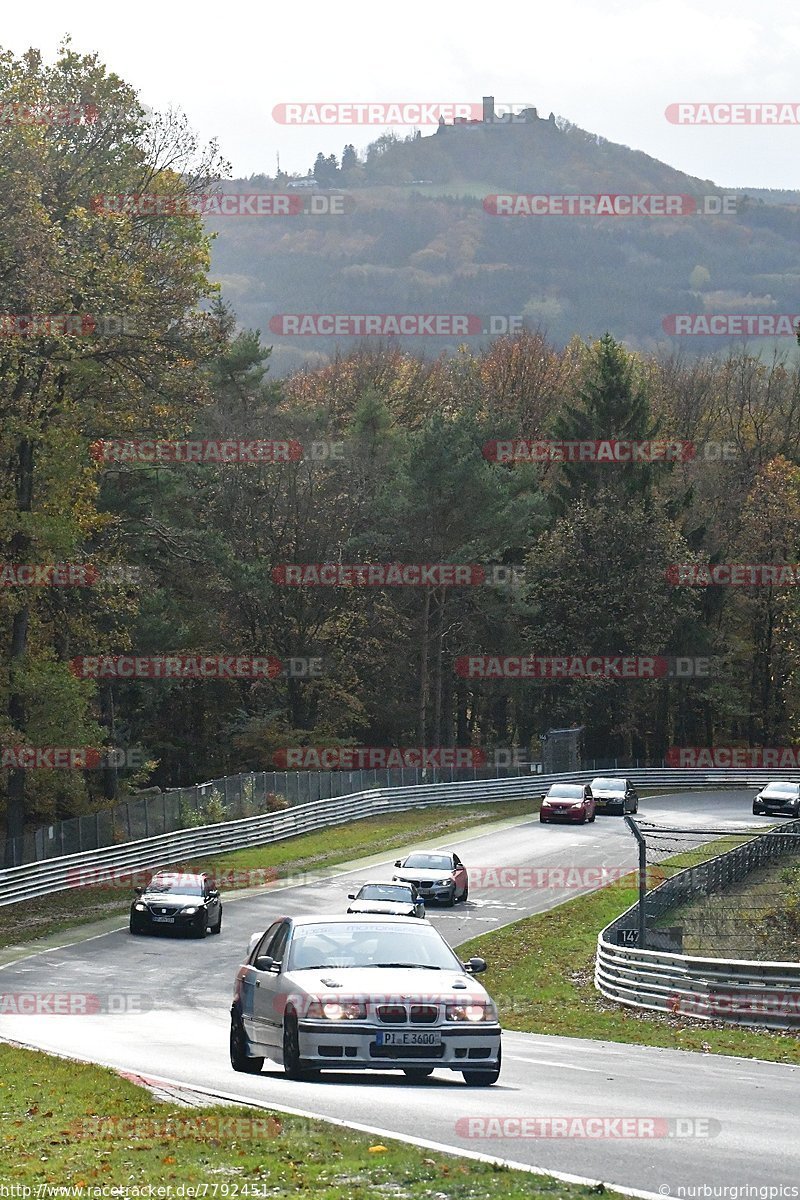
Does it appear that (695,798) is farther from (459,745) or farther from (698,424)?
(698,424)

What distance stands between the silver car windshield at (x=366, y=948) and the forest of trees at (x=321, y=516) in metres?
24.5

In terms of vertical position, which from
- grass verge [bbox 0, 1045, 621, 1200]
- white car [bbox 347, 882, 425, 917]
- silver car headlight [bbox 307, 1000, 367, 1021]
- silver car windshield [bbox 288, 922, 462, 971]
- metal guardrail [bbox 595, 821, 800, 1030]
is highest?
silver car windshield [bbox 288, 922, 462, 971]

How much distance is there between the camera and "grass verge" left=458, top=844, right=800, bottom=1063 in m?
20.4

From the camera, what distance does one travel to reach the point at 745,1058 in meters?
17.8

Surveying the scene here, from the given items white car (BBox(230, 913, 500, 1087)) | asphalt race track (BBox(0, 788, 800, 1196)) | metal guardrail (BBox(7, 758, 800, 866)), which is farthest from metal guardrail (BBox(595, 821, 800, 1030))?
metal guardrail (BBox(7, 758, 800, 866))

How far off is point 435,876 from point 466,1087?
25.2 m

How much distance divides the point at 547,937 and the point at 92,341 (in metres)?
18.3

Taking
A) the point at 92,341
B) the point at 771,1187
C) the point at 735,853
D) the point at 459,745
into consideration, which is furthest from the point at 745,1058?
the point at 459,745

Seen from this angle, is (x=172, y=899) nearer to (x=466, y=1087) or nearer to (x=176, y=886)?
(x=176, y=886)

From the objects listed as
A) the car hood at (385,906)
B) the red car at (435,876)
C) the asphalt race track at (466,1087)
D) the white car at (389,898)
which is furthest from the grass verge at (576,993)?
the red car at (435,876)

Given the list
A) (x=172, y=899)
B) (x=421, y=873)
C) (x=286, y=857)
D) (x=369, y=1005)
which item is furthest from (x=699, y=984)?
(x=286, y=857)

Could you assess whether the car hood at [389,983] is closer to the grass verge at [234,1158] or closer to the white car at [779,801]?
the grass verge at [234,1158]

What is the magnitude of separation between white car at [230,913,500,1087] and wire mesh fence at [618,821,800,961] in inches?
398

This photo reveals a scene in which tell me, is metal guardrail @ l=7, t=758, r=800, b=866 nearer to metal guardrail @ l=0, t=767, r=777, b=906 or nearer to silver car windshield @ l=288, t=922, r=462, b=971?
metal guardrail @ l=0, t=767, r=777, b=906
